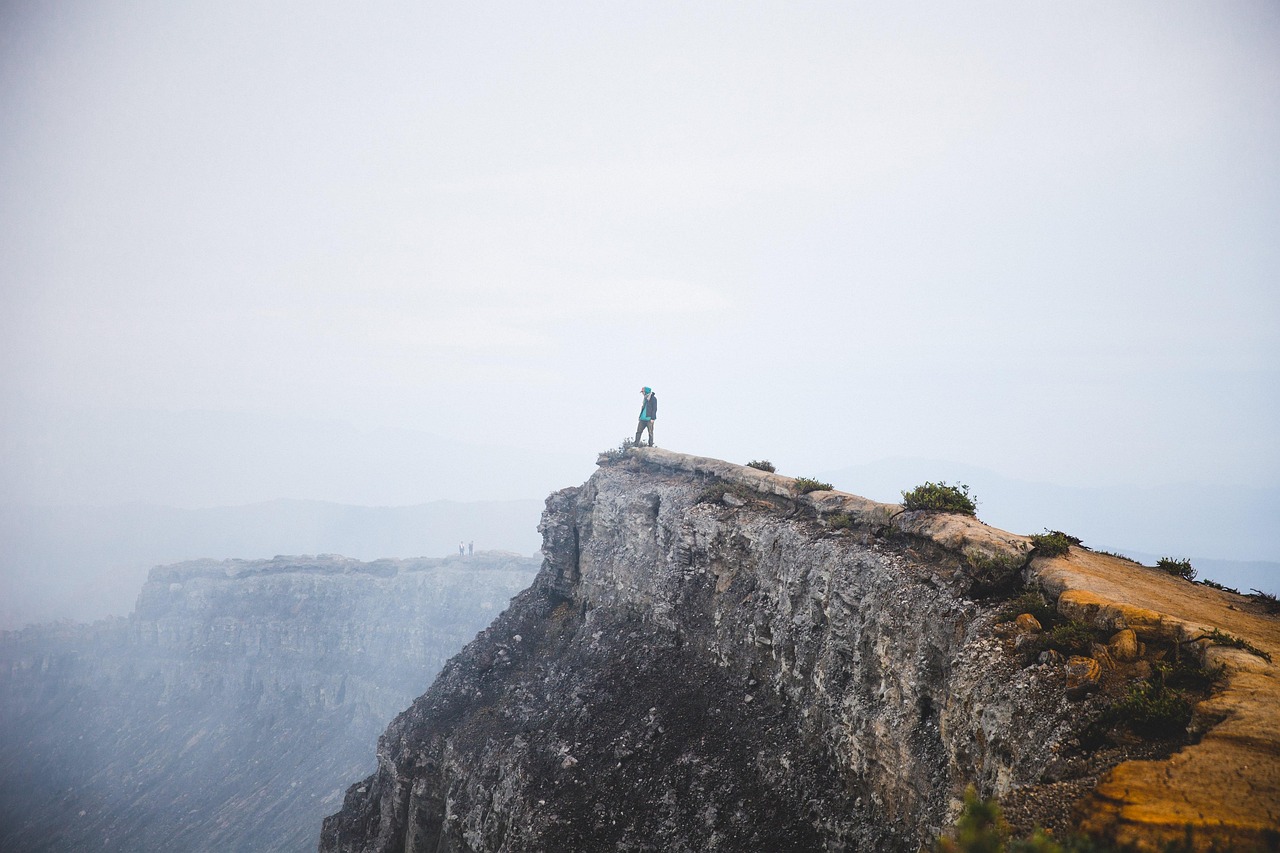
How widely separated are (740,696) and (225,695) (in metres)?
101

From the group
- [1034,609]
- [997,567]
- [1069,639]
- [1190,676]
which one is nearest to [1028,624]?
[1034,609]

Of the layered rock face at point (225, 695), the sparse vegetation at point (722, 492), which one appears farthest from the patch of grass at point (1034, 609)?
the layered rock face at point (225, 695)

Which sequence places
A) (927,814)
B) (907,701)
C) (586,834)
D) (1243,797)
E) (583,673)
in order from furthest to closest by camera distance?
(583,673)
(586,834)
(907,701)
(927,814)
(1243,797)

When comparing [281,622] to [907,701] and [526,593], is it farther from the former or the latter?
[907,701]

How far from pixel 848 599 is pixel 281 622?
332ft

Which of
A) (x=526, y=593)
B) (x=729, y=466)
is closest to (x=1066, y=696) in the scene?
(x=729, y=466)

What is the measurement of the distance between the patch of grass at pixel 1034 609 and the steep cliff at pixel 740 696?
0.97ft

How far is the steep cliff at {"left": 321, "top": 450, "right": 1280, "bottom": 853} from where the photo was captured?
9945mm

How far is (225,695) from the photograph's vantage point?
87.9 metres

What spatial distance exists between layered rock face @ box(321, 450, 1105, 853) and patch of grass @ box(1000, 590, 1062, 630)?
2.11 ft

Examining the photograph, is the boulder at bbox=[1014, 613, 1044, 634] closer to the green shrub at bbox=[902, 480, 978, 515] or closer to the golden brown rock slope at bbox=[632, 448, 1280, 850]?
the golden brown rock slope at bbox=[632, 448, 1280, 850]

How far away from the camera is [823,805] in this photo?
13.8 m

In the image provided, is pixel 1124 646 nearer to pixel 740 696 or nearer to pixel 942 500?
pixel 942 500

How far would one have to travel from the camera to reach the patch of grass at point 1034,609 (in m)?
10.3
